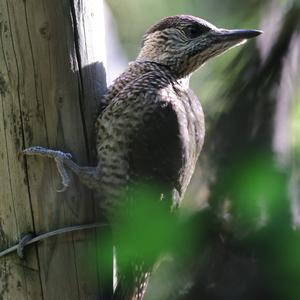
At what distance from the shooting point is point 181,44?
146 inches

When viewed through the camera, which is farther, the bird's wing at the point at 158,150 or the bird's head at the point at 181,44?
the bird's head at the point at 181,44

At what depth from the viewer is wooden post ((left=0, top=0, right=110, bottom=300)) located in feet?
8.89

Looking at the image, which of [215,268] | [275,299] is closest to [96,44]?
[215,268]

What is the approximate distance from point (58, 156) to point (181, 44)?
1290mm

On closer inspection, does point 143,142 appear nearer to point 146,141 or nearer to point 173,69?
point 146,141

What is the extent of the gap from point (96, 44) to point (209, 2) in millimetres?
1017

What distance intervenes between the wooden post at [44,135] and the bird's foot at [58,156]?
0.04m

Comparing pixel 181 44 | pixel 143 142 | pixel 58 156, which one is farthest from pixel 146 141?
pixel 181 44

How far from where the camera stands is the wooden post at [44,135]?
2709mm

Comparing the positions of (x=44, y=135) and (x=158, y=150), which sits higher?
(x=44, y=135)

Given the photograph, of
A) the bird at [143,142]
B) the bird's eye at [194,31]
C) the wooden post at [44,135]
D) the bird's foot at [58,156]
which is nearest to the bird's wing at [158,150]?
the bird at [143,142]

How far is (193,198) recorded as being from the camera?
5.34ft

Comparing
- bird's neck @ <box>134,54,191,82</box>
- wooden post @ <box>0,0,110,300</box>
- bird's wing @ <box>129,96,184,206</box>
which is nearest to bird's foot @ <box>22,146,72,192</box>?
wooden post @ <box>0,0,110,300</box>

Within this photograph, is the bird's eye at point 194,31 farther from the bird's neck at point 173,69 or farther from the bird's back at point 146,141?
the bird's back at point 146,141
